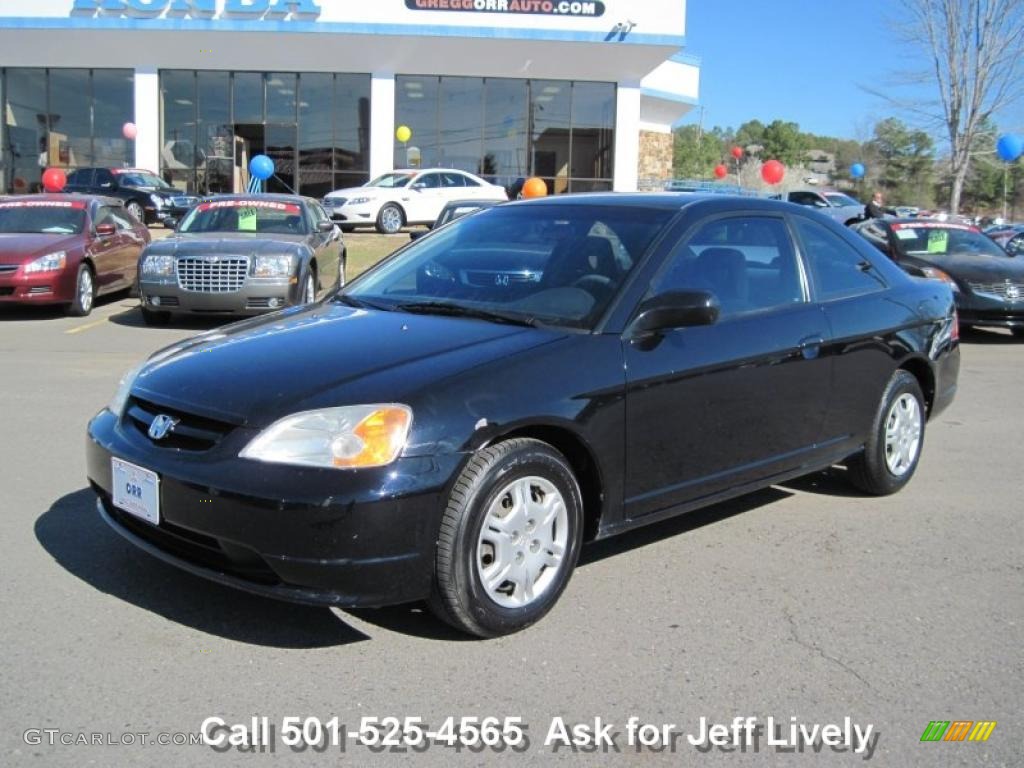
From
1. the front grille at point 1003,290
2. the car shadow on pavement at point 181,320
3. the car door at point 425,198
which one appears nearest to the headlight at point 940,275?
the front grille at point 1003,290

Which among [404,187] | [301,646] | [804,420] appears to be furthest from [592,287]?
[404,187]

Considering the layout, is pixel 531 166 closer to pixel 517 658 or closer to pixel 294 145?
pixel 294 145

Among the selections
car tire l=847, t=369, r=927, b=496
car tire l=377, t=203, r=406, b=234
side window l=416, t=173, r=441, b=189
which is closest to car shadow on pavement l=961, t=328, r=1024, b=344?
car tire l=847, t=369, r=927, b=496

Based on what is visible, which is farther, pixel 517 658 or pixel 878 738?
pixel 517 658

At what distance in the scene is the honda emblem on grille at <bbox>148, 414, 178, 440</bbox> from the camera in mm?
3615

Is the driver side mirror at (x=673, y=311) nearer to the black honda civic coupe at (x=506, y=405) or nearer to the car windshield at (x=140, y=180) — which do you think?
the black honda civic coupe at (x=506, y=405)

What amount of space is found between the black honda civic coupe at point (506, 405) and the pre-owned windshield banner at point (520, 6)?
24.8 metres

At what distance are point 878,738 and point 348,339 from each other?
238 centimetres

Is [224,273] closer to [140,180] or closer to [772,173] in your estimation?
[140,180]

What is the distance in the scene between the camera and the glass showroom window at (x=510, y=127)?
30656mm

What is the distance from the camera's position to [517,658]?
3541mm

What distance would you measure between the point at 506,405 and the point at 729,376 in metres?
1.30

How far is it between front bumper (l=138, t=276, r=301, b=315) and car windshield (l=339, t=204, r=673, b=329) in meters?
6.33
